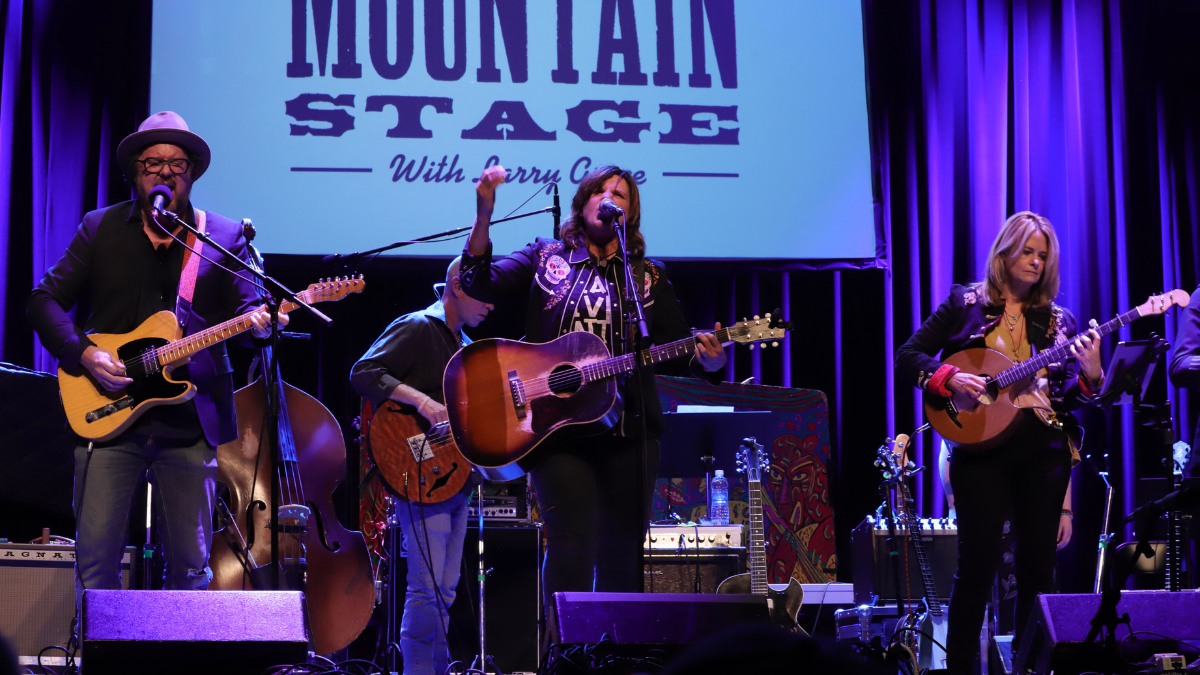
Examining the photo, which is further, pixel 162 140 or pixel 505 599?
pixel 505 599

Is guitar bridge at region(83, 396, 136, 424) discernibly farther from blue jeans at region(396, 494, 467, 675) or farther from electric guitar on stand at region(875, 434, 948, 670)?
electric guitar on stand at region(875, 434, 948, 670)

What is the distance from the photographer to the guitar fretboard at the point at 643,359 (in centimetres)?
376

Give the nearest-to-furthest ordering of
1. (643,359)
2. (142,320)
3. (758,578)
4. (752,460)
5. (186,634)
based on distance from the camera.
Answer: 1. (186,634)
2. (643,359)
3. (142,320)
4. (758,578)
5. (752,460)

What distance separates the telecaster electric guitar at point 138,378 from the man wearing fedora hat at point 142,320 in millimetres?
42

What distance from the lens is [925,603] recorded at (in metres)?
5.66

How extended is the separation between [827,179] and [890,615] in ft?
7.88

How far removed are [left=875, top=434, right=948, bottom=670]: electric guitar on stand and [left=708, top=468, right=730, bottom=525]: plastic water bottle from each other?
0.87m

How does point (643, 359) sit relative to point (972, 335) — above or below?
below

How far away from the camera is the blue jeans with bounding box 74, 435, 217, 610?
12.4 feet

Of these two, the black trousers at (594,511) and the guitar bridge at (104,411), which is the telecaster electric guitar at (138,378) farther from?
the black trousers at (594,511)

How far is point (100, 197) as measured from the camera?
6.36 m

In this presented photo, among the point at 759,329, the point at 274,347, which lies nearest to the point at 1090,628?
the point at 759,329

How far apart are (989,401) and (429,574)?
229cm

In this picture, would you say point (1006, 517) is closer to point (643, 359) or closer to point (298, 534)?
point (643, 359)
